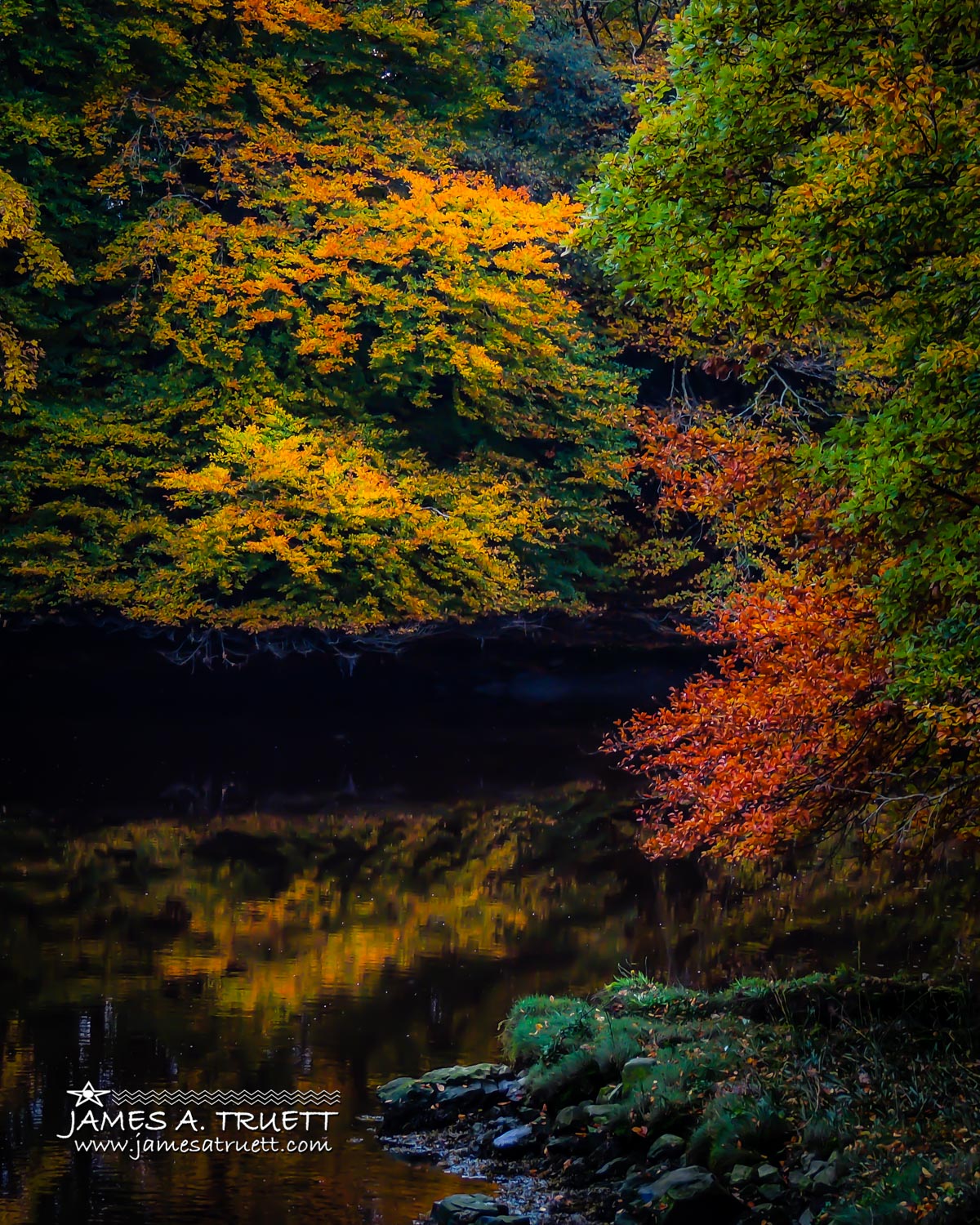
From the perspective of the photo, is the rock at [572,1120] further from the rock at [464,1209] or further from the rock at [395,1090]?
the rock at [395,1090]

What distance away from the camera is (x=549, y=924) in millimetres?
12609

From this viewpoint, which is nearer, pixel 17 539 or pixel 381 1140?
pixel 381 1140

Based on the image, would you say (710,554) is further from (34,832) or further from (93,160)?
(34,832)

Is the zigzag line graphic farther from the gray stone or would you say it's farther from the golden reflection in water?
the gray stone

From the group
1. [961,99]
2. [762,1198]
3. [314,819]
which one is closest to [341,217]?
[314,819]

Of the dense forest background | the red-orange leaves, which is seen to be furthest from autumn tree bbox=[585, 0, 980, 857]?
the dense forest background

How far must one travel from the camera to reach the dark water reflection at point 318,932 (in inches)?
279

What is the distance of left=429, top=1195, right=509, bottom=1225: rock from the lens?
6305 millimetres

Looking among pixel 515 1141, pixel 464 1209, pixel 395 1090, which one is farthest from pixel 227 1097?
pixel 464 1209

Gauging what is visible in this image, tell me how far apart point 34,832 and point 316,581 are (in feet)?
17.2

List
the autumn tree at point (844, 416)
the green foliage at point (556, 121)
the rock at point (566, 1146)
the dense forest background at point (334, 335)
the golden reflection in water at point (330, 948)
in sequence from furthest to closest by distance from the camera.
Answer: the green foliage at point (556, 121), the dense forest background at point (334, 335), the rock at point (566, 1146), the golden reflection in water at point (330, 948), the autumn tree at point (844, 416)

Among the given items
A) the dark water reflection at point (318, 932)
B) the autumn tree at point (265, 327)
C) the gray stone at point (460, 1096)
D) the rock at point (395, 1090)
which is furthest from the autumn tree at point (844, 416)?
the autumn tree at point (265, 327)

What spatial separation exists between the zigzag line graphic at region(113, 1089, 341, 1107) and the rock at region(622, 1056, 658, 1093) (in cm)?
163

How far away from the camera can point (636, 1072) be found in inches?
288
